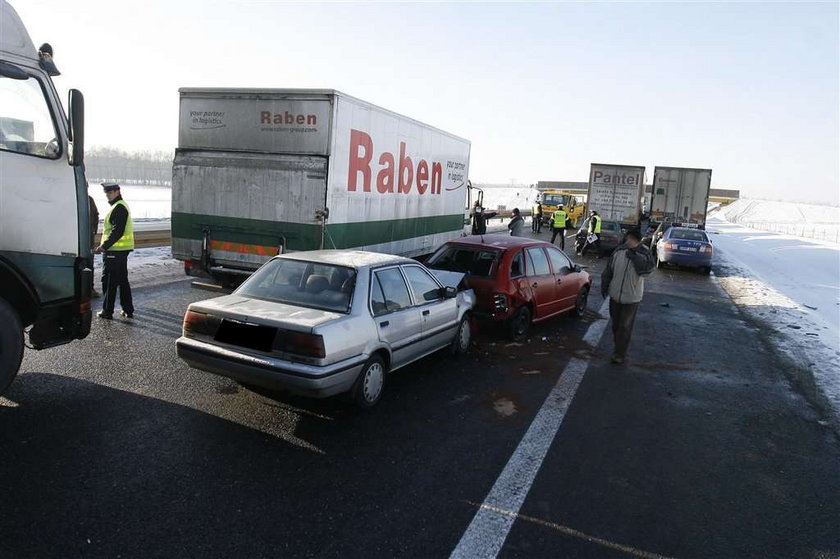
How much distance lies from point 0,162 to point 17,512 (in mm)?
2592

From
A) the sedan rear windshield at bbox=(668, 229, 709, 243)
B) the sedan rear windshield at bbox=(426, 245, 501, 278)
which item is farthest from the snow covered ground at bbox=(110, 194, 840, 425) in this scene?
the sedan rear windshield at bbox=(426, 245, 501, 278)

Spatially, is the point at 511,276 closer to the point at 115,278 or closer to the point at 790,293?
the point at 115,278

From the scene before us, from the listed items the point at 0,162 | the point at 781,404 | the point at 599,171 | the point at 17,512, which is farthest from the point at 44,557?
the point at 599,171

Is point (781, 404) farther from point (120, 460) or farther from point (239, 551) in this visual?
point (120, 460)

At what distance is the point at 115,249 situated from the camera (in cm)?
805

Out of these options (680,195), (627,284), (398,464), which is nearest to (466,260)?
(627,284)

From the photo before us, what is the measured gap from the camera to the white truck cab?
4586 mm

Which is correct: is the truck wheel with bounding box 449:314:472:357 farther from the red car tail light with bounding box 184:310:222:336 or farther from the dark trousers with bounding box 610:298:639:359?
the red car tail light with bounding box 184:310:222:336

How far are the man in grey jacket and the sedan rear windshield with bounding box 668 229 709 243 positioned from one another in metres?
12.4

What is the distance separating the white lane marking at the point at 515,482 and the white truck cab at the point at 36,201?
12.8 feet

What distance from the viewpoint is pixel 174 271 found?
41.1 ft

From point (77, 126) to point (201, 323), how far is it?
6.24ft

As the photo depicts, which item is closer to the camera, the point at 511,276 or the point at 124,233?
the point at 124,233

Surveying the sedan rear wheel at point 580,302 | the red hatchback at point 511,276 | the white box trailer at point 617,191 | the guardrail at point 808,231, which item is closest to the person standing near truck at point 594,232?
the white box trailer at point 617,191
